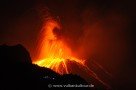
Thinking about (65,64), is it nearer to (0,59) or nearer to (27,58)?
(27,58)

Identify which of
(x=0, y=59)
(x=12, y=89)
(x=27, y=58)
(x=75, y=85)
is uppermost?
(x=27, y=58)

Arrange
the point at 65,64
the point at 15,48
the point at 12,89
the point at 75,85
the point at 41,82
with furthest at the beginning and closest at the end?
1. the point at 65,64
2. the point at 15,48
3. the point at 75,85
4. the point at 41,82
5. the point at 12,89

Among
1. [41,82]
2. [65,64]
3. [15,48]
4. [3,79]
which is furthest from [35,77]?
[65,64]

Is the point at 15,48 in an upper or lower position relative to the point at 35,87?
upper

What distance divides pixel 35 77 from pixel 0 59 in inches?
473

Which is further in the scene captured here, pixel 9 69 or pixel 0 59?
pixel 0 59

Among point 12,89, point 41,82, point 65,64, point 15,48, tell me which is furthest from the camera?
point 65,64

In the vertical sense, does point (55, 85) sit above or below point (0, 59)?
below

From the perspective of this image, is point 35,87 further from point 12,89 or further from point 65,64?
point 65,64

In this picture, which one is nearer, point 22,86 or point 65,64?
point 22,86

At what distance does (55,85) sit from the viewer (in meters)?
82.9

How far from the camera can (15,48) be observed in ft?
367

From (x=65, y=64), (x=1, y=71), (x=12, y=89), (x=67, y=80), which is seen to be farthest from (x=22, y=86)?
(x=65, y=64)

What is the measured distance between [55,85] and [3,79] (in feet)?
41.0
